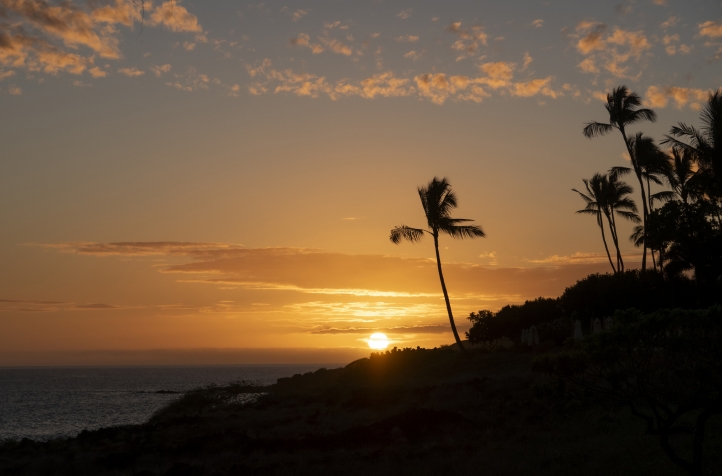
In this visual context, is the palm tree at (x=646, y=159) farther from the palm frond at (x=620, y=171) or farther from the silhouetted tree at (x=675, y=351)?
the silhouetted tree at (x=675, y=351)

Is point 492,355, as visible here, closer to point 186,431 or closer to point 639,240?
point 639,240

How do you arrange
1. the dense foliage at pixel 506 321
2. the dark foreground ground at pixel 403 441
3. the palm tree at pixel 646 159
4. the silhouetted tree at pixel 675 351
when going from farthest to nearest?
the dense foliage at pixel 506 321, the palm tree at pixel 646 159, the dark foreground ground at pixel 403 441, the silhouetted tree at pixel 675 351

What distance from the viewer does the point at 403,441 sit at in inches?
890

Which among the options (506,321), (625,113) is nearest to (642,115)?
(625,113)

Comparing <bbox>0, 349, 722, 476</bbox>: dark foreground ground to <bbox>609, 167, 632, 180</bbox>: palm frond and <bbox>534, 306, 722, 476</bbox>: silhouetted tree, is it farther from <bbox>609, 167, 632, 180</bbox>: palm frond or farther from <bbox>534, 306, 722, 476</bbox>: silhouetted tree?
<bbox>609, 167, 632, 180</bbox>: palm frond

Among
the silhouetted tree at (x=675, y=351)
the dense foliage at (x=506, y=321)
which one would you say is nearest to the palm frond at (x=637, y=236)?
the dense foliage at (x=506, y=321)

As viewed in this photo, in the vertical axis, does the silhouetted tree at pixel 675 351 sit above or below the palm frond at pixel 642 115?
below

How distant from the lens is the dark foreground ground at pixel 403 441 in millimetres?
16250

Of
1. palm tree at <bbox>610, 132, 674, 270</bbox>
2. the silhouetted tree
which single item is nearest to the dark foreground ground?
the silhouetted tree

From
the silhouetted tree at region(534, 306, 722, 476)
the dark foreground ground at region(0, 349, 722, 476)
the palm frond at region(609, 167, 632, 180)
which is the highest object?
the palm frond at region(609, 167, 632, 180)

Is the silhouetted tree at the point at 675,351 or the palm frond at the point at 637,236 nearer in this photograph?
the silhouetted tree at the point at 675,351

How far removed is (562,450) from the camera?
1738cm

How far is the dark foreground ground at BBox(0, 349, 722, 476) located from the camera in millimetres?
16250

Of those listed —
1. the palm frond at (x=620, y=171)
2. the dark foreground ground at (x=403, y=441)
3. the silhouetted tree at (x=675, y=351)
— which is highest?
the palm frond at (x=620, y=171)
